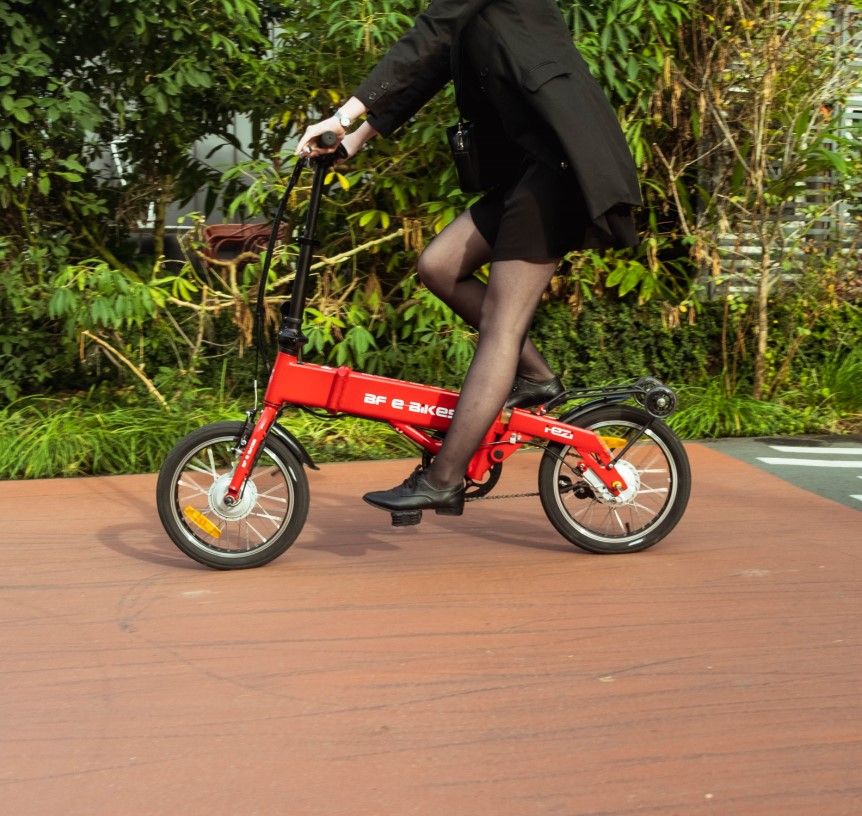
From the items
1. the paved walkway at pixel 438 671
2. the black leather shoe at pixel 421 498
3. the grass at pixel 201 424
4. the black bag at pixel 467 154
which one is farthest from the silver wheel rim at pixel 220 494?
the grass at pixel 201 424

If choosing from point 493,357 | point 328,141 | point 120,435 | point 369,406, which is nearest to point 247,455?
point 369,406

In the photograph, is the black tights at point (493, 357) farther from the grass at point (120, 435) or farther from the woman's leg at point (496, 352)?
the grass at point (120, 435)

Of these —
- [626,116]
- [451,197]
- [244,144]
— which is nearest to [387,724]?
[451,197]

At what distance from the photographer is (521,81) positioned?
418cm

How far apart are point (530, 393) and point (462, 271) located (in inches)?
Answer: 18.5

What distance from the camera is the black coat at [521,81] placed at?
13.7ft

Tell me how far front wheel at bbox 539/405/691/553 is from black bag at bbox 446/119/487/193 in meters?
0.87

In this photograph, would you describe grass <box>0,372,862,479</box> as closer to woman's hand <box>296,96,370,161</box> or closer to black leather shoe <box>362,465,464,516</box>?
black leather shoe <box>362,465,464,516</box>

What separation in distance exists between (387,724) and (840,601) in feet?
5.53

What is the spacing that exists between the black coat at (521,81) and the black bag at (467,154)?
0.64ft

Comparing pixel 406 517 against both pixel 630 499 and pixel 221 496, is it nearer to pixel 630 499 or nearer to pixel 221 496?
pixel 221 496

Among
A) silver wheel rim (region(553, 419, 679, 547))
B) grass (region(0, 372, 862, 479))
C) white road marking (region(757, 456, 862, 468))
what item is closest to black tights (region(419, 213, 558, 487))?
silver wheel rim (region(553, 419, 679, 547))

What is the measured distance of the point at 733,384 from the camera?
300 inches

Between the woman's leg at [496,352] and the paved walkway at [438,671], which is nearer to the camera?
the paved walkway at [438,671]
